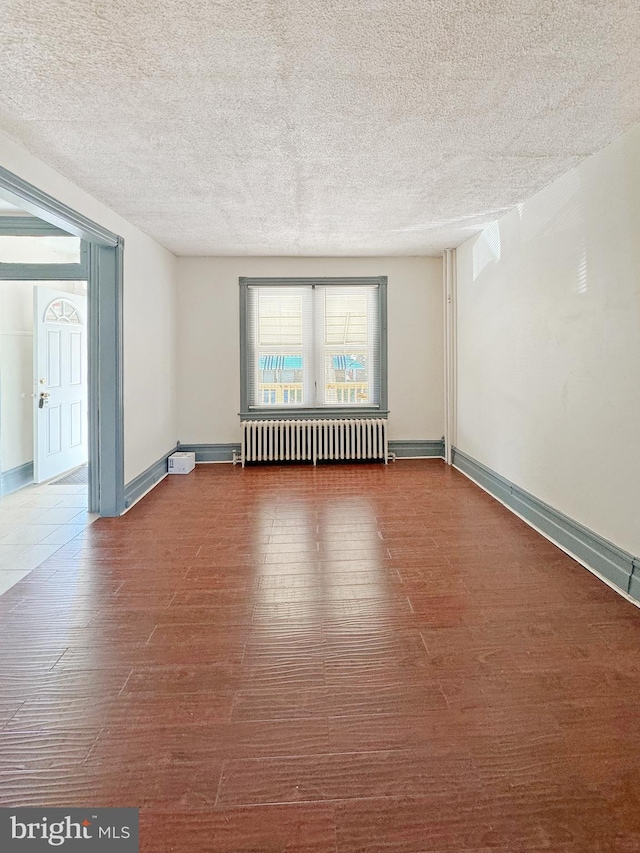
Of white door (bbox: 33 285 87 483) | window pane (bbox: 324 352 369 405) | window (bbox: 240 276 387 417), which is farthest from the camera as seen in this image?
window pane (bbox: 324 352 369 405)

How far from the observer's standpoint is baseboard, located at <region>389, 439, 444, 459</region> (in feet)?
23.3

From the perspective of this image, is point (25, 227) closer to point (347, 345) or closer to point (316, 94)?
point (316, 94)

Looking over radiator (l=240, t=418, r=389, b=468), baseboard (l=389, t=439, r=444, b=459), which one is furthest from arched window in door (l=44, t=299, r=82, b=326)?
baseboard (l=389, t=439, r=444, b=459)

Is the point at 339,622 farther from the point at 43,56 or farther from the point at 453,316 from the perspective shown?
the point at 453,316

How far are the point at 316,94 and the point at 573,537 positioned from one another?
3241mm

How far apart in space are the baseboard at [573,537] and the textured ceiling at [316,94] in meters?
2.52

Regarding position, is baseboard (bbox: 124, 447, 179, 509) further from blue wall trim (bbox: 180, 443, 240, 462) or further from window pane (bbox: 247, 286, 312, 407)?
window pane (bbox: 247, 286, 312, 407)

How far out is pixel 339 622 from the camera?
2678 millimetres

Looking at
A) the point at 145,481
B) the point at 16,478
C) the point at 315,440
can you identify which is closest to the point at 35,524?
the point at 145,481

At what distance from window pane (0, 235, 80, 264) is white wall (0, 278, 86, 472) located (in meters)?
0.32

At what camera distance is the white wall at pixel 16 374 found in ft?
18.0

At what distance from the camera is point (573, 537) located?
3.54 metres

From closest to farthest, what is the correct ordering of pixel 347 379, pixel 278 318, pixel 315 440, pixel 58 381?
pixel 58 381 → pixel 315 440 → pixel 278 318 → pixel 347 379

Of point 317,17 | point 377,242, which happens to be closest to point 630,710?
point 317,17
